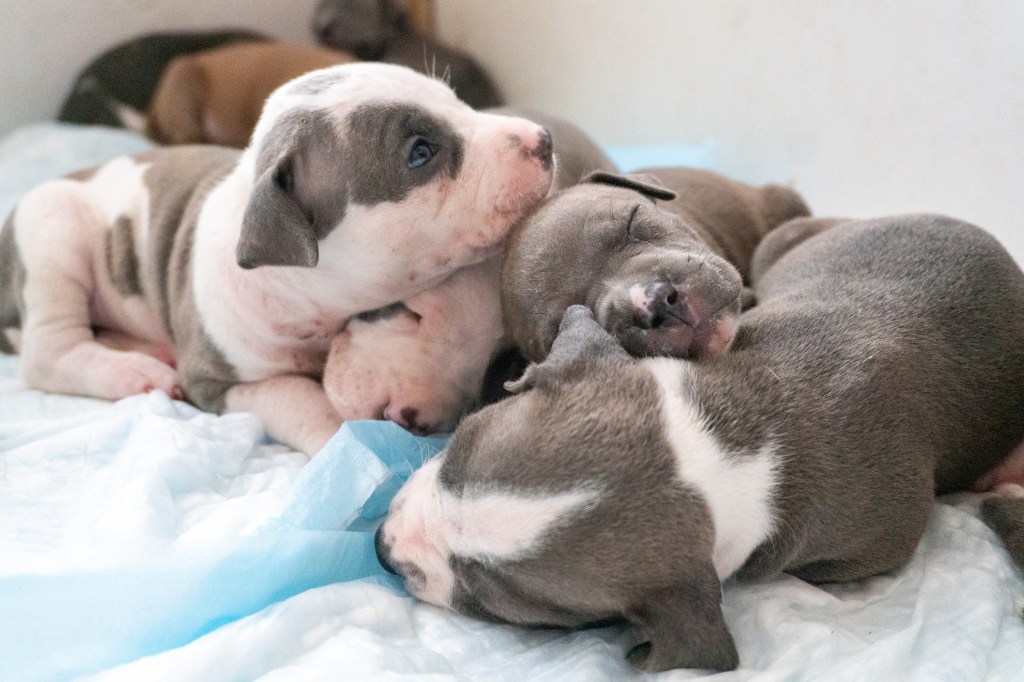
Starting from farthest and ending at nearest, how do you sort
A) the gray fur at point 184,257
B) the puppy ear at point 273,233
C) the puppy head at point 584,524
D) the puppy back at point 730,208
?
the puppy back at point 730,208, the gray fur at point 184,257, the puppy ear at point 273,233, the puppy head at point 584,524

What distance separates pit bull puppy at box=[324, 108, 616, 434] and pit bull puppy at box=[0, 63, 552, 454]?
0.06 meters

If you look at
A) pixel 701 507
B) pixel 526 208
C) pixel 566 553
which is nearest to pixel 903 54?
pixel 526 208

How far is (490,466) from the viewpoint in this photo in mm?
1944

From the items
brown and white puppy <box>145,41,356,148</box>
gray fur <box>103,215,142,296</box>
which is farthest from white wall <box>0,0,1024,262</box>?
gray fur <box>103,215,142,296</box>

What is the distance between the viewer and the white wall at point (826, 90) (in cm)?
337

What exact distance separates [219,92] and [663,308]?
4.88m

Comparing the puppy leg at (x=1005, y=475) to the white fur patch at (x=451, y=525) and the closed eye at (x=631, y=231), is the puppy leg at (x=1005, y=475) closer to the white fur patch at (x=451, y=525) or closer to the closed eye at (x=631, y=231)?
the closed eye at (x=631, y=231)

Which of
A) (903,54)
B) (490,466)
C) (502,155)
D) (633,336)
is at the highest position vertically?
(903,54)

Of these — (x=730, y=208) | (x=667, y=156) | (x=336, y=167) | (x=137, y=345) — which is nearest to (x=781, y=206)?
(x=730, y=208)

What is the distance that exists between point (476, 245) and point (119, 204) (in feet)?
6.24

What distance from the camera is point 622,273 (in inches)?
97.0

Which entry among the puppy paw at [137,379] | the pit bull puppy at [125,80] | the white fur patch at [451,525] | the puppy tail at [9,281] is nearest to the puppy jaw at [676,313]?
the white fur patch at [451,525]

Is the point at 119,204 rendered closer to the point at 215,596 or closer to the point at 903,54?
the point at 215,596

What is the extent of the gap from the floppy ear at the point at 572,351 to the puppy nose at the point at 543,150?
31.5 inches
